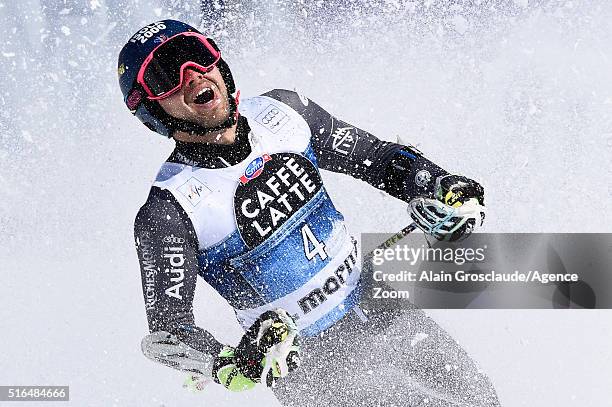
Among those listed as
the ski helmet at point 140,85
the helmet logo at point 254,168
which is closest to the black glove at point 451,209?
the helmet logo at point 254,168

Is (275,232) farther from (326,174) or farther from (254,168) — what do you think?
(326,174)

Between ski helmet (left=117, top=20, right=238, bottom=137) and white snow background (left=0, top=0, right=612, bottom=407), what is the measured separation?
2398mm

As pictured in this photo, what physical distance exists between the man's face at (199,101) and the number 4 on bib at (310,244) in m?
0.64

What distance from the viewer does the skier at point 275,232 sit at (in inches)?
128

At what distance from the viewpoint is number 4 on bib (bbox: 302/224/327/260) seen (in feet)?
11.4

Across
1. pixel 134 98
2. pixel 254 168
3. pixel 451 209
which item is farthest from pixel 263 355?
pixel 134 98

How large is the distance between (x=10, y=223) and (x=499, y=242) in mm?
4339

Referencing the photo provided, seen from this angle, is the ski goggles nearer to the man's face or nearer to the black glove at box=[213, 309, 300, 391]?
the man's face

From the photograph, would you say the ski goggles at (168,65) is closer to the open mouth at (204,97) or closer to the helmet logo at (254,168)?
the open mouth at (204,97)

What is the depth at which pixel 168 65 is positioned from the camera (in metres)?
3.27

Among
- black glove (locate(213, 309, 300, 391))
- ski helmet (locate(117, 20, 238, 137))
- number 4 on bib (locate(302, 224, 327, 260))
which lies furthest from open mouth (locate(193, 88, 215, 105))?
black glove (locate(213, 309, 300, 391))

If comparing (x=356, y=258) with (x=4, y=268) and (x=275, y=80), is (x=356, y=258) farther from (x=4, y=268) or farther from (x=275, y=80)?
(x=4, y=268)

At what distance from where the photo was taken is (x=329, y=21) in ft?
23.5

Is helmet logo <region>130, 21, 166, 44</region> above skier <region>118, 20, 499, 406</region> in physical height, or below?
above
